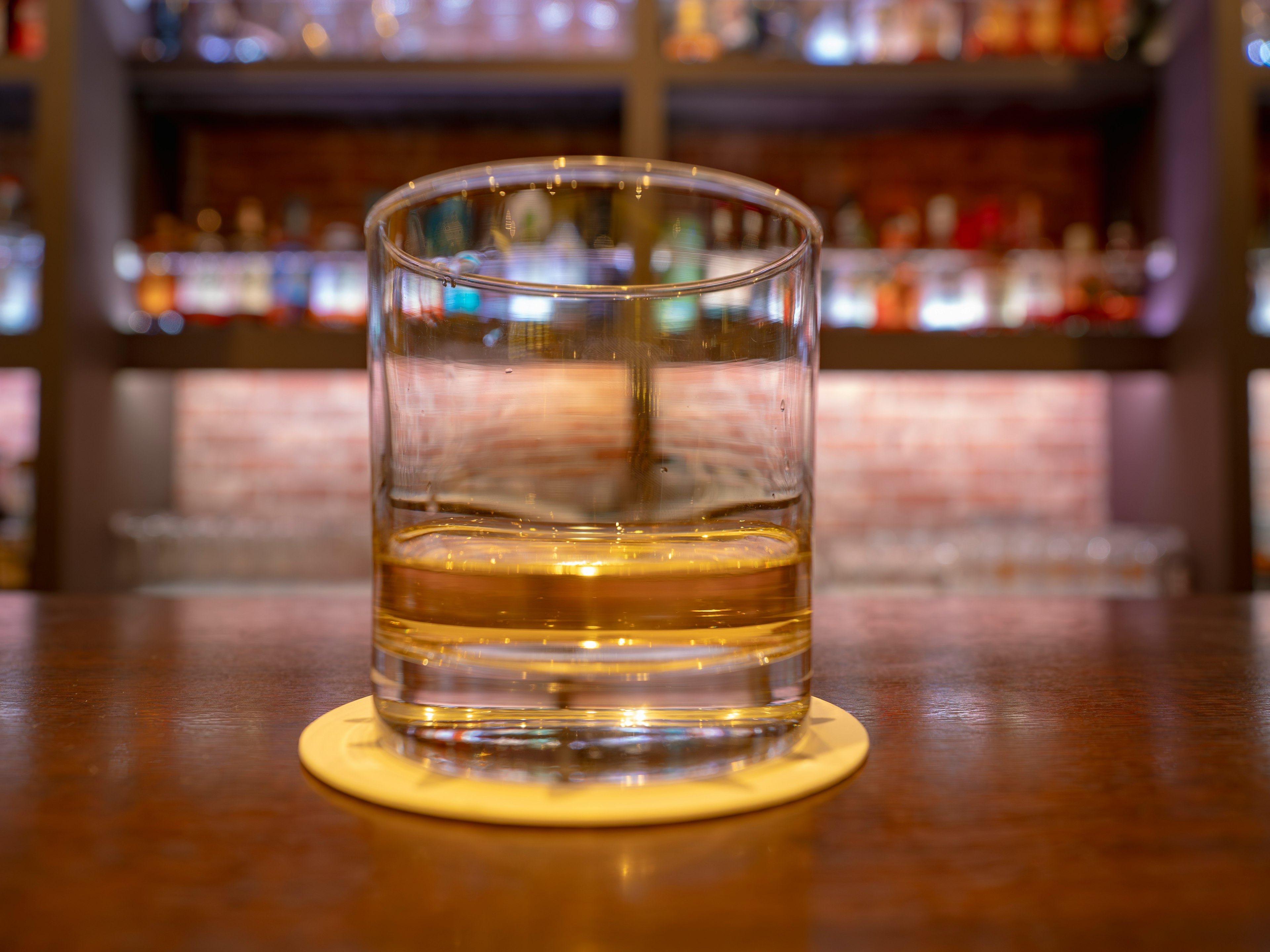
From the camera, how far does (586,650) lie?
0.71 ft

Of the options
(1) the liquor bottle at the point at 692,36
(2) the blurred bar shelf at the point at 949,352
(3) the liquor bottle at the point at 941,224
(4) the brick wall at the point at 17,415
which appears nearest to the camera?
(2) the blurred bar shelf at the point at 949,352

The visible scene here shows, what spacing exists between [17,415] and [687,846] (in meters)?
2.40

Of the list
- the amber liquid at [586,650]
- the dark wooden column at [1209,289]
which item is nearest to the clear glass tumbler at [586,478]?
the amber liquid at [586,650]

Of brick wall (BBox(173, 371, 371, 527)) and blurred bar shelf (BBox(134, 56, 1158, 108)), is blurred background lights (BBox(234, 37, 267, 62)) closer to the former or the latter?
blurred bar shelf (BBox(134, 56, 1158, 108))

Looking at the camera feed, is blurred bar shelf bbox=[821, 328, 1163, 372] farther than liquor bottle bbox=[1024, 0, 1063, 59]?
No

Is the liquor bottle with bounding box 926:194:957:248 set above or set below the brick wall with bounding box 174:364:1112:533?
above

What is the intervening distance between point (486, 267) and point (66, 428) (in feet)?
5.61

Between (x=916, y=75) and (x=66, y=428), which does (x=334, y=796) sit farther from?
(x=916, y=75)

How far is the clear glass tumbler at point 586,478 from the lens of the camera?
218 millimetres

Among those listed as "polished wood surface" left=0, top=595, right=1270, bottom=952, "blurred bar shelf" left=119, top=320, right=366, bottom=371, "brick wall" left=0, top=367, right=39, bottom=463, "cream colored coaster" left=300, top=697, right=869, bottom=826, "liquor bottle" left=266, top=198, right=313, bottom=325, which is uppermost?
"liquor bottle" left=266, top=198, right=313, bottom=325

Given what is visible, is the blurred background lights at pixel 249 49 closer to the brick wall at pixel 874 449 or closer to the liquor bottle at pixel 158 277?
the liquor bottle at pixel 158 277

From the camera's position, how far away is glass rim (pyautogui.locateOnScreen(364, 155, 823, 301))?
23 cm

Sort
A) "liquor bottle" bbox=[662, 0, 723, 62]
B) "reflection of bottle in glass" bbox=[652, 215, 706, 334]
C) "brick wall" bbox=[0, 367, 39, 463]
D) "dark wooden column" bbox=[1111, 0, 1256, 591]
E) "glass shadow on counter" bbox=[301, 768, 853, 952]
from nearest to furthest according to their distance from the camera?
"glass shadow on counter" bbox=[301, 768, 853, 952] → "reflection of bottle in glass" bbox=[652, 215, 706, 334] → "dark wooden column" bbox=[1111, 0, 1256, 591] → "liquor bottle" bbox=[662, 0, 723, 62] → "brick wall" bbox=[0, 367, 39, 463]

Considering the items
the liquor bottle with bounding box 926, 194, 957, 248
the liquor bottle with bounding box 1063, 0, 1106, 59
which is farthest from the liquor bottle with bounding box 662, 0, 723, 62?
the liquor bottle with bounding box 1063, 0, 1106, 59
